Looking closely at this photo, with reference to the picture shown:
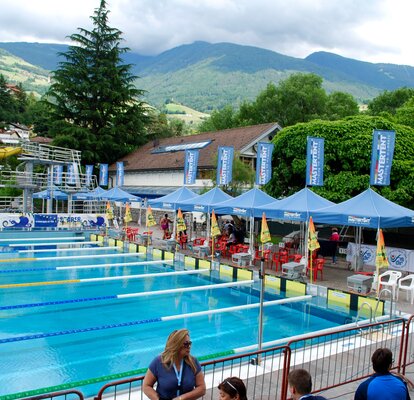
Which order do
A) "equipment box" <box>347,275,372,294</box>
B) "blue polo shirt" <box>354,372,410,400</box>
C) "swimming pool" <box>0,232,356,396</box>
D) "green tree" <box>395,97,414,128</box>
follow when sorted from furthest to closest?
"green tree" <box>395,97,414,128</box>, "equipment box" <box>347,275,372,294</box>, "swimming pool" <box>0,232,356,396</box>, "blue polo shirt" <box>354,372,410,400</box>

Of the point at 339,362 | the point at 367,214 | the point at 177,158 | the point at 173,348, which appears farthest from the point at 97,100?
the point at 173,348

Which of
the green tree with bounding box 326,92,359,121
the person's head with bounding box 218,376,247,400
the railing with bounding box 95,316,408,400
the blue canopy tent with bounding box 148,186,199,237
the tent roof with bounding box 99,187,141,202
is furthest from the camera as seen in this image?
the green tree with bounding box 326,92,359,121

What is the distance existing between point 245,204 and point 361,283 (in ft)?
20.9

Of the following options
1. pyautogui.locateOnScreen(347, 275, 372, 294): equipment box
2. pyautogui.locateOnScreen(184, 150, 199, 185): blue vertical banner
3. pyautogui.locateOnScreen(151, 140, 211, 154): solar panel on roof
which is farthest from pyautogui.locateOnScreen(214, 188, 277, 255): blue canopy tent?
pyautogui.locateOnScreen(151, 140, 211, 154): solar panel on roof

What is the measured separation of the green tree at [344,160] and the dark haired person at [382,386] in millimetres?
19416

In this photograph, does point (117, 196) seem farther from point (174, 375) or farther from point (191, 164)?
point (174, 375)

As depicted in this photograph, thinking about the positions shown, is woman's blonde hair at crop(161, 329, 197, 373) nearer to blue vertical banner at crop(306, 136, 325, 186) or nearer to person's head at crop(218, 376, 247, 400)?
person's head at crop(218, 376, 247, 400)

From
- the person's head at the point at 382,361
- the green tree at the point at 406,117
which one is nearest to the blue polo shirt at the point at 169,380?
the person's head at the point at 382,361

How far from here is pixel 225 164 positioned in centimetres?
2377

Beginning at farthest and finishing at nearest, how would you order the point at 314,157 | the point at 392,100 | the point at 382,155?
1. the point at 392,100
2. the point at 314,157
3. the point at 382,155

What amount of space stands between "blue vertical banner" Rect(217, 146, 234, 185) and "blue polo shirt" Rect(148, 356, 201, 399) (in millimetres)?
19675

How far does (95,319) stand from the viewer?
39.7 ft

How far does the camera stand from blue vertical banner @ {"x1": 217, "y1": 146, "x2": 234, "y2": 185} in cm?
2361

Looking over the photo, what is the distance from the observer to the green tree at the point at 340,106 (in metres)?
45.8
